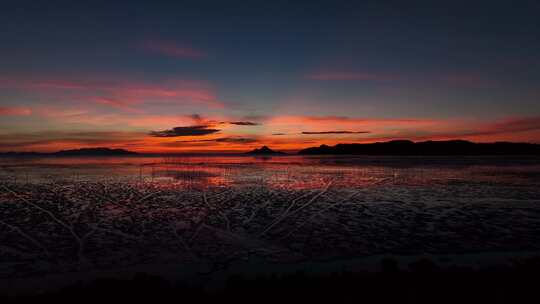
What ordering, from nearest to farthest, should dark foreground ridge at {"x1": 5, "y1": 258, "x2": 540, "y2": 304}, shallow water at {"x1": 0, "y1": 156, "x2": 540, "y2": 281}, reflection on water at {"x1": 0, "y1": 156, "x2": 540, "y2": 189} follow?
dark foreground ridge at {"x1": 5, "y1": 258, "x2": 540, "y2": 304} → shallow water at {"x1": 0, "y1": 156, "x2": 540, "y2": 281} → reflection on water at {"x1": 0, "y1": 156, "x2": 540, "y2": 189}

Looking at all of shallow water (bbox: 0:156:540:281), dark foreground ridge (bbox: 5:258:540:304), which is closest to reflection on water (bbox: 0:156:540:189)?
shallow water (bbox: 0:156:540:281)

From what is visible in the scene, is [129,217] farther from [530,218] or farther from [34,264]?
[530,218]

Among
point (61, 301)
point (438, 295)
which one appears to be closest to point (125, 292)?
point (61, 301)

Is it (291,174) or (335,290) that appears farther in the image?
(291,174)

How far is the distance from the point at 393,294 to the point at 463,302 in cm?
134

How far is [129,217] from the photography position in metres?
16.6

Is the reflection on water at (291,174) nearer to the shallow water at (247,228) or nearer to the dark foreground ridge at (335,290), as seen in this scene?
the shallow water at (247,228)

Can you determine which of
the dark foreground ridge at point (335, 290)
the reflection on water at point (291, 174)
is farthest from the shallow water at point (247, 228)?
the reflection on water at point (291, 174)

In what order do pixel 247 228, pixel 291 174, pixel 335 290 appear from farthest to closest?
pixel 291 174
pixel 247 228
pixel 335 290

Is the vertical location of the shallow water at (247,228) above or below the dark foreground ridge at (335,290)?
below

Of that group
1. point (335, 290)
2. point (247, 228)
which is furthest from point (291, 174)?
point (335, 290)

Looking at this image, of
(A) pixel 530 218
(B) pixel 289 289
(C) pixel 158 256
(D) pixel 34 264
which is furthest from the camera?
(A) pixel 530 218

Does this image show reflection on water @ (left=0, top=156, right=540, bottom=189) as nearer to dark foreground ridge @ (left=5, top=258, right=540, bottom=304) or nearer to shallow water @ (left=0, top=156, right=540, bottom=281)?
shallow water @ (left=0, top=156, right=540, bottom=281)

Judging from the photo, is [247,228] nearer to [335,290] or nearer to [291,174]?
[335,290]
